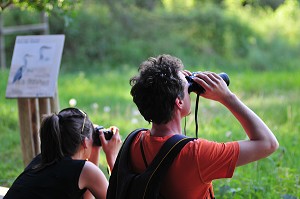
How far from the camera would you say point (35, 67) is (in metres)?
4.49

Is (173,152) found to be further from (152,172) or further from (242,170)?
(242,170)

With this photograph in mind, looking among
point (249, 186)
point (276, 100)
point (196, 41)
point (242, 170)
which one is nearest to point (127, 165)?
point (249, 186)

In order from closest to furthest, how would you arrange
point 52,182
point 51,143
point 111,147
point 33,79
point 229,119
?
1. point 52,182
2. point 51,143
3. point 111,147
4. point 33,79
5. point 229,119

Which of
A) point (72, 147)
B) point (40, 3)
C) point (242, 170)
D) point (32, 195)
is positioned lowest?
point (242, 170)

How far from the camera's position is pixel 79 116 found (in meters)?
3.04

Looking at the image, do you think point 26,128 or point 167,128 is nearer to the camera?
point 167,128

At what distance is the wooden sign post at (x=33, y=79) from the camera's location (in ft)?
14.4

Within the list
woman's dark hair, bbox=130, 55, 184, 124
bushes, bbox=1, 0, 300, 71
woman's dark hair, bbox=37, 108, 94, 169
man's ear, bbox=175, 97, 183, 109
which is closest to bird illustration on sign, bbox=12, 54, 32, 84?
woman's dark hair, bbox=37, 108, 94, 169

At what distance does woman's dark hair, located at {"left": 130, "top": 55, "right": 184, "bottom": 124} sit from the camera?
2404 millimetres

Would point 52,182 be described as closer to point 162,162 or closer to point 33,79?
point 162,162

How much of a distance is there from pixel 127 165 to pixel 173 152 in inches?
11.3

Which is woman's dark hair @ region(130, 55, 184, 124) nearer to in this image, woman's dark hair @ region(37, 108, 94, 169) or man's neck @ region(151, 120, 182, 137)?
man's neck @ region(151, 120, 182, 137)

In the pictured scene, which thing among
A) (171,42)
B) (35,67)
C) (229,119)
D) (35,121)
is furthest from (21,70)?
(171,42)

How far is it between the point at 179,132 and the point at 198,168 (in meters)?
0.25
